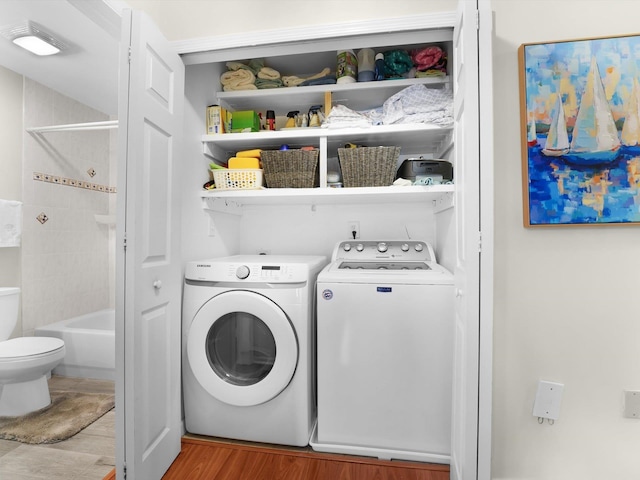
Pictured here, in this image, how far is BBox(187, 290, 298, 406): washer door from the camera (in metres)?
1.64

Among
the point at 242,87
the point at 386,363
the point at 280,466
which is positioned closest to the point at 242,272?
the point at 386,363

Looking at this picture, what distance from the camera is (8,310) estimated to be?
221 cm

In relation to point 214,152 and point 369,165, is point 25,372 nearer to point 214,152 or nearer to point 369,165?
point 214,152

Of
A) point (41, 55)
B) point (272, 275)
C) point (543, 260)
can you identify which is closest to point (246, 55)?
point (272, 275)

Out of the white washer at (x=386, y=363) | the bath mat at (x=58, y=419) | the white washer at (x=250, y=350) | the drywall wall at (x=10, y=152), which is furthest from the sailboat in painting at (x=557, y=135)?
the drywall wall at (x=10, y=152)

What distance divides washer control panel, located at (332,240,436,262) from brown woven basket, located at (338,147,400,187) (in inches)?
18.2

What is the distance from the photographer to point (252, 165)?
6.48 ft

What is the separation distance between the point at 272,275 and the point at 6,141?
7.50 feet

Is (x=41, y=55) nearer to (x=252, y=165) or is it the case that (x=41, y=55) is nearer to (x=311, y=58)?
(x=252, y=165)

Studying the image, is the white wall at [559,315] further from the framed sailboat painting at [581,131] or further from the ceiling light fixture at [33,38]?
the ceiling light fixture at [33,38]

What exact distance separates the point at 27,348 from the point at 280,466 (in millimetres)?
1722

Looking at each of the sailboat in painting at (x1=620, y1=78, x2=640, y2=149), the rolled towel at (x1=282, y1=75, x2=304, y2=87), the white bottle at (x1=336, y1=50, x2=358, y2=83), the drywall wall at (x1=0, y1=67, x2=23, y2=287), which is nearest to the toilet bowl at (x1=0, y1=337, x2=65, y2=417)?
the drywall wall at (x1=0, y1=67, x2=23, y2=287)

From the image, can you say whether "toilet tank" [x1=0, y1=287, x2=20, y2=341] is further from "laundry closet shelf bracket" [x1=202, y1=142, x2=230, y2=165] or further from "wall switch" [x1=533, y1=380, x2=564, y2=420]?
"wall switch" [x1=533, y1=380, x2=564, y2=420]

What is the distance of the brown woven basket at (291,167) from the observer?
191 cm
